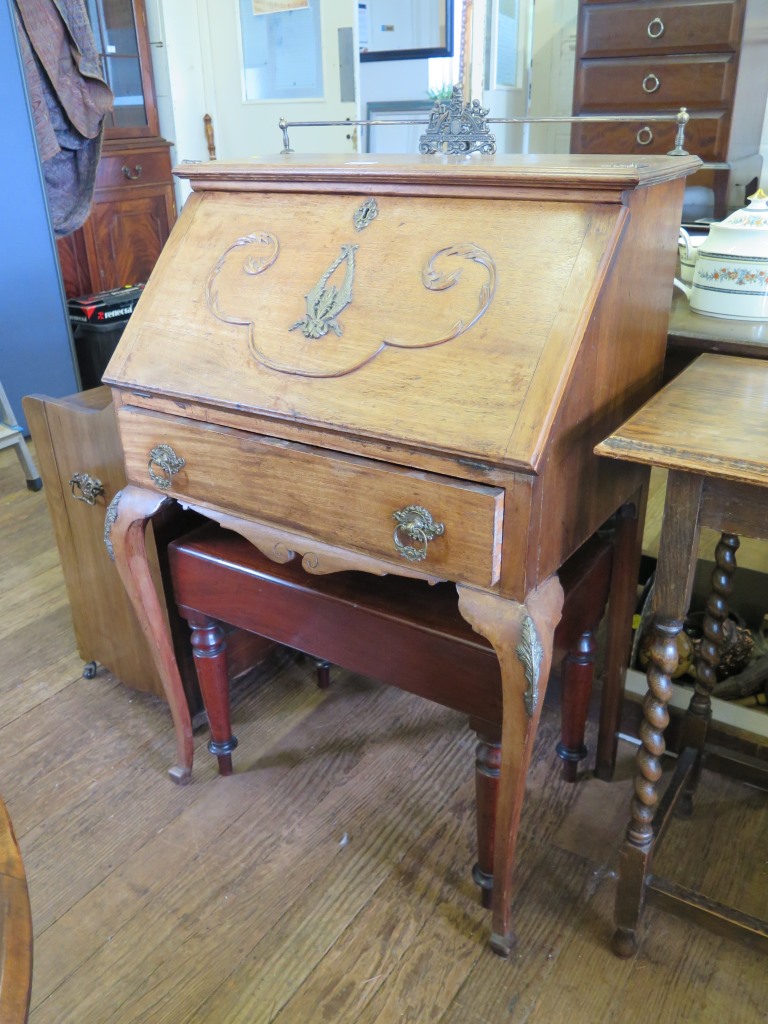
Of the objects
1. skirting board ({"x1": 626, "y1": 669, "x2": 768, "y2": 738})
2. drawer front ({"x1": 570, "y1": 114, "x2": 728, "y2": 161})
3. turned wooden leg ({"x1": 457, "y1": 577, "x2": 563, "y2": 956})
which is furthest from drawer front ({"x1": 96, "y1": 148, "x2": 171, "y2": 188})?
turned wooden leg ({"x1": 457, "y1": 577, "x2": 563, "y2": 956})

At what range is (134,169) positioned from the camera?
4.37 m

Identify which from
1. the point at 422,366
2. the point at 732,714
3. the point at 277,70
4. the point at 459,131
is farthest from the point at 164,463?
the point at 277,70

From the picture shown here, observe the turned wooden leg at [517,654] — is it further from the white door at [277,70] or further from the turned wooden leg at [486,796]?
the white door at [277,70]

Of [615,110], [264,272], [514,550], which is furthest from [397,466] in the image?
[615,110]

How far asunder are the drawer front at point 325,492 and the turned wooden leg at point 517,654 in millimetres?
40

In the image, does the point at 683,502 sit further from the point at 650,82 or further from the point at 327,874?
the point at 650,82

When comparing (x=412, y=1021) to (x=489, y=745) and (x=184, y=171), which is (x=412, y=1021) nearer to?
(x=489, y=745)

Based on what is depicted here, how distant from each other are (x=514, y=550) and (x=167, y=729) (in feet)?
3.60

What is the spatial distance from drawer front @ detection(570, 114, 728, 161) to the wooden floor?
8.40 ft

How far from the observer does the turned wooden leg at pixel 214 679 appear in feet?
4.96

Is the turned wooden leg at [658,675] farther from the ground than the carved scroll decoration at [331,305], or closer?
closer

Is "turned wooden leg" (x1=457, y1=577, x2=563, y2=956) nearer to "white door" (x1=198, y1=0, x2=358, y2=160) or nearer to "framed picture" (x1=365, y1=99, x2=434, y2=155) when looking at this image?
"white door" (x1=198, y1=0, x2=358, y2=160)

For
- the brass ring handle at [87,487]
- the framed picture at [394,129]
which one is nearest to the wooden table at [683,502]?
the brass ring handle at [87,487]

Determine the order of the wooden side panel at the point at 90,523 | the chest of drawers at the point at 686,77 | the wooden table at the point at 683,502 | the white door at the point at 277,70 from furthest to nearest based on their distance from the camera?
1. the white door at the point at 277,70
2. the chest of drawers at the point at 686,77
3. the wooden side panel at the point at 90,523
4. the wooden table at the point at 683,502
